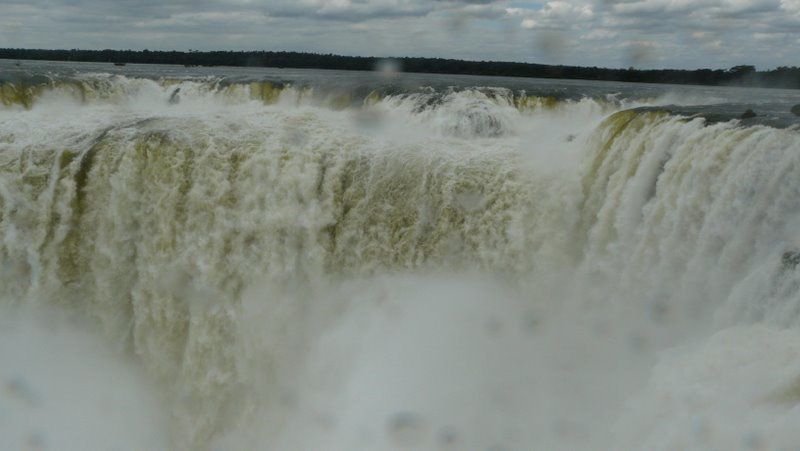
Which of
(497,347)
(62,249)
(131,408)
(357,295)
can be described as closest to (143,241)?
(62,249)

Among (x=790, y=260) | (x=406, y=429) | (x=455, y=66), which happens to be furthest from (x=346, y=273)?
(x=455, y=66)

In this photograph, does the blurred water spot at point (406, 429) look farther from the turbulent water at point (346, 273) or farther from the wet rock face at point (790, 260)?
the wet rock face at point (790, 260)

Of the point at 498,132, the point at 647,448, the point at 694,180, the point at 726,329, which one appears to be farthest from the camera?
the point at 498,132

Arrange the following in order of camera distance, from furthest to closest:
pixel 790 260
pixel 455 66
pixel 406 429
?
pixel 455 66
pixel 406 429
pixel 790 260

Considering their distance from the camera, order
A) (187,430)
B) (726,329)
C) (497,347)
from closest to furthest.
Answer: (726,329) < (497,347) < (187,430)

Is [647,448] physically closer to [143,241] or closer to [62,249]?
[143,241]

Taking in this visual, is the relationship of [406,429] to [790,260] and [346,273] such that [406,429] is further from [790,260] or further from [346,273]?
[790,260]

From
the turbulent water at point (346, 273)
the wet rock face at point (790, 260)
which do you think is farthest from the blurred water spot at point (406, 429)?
the wet rock face at point (790, 260)
